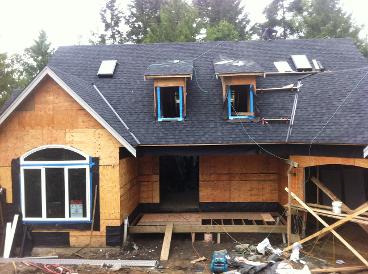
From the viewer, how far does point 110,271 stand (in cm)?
892

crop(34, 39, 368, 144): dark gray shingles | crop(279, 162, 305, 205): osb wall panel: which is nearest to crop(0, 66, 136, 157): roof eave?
crop(34, 39, 368, 144): dark gray shingles

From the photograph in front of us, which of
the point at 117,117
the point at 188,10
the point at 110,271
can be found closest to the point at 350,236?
the point at 110,271

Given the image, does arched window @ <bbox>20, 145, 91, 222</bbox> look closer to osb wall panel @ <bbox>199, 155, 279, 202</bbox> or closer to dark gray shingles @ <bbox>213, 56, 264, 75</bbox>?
osb wall panel @ <bbox>199, 155, 279, 202</bbox>

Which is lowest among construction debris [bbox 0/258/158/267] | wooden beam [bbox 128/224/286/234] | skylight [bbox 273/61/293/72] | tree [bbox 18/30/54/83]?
construction debris [bbox 0/258/158/267]

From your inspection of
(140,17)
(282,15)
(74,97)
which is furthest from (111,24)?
(74,97)

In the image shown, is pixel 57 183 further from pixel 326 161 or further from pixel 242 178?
pixel 326 161

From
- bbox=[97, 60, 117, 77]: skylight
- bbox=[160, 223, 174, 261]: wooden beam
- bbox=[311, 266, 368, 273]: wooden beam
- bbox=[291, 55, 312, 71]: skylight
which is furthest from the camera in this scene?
bbox=[97, 60, 117, 77]: skylight

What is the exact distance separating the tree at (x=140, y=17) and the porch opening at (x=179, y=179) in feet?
85.8

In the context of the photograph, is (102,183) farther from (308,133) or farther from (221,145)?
(308,133)

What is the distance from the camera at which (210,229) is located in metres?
11.1

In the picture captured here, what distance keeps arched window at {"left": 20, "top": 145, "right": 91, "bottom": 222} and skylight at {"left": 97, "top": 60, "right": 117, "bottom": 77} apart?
16.9 ft

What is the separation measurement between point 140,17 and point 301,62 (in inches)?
1205

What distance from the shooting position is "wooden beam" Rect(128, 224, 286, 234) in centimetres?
1089

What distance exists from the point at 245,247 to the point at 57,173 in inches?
245
